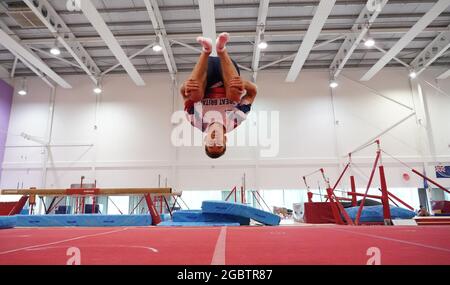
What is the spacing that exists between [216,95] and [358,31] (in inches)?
308

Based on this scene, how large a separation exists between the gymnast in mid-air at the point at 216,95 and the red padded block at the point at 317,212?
199 inches

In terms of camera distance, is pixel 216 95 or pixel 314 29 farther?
pixel 314 29

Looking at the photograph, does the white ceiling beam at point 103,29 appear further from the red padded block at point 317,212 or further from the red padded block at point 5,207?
the red padded block at point 317,212

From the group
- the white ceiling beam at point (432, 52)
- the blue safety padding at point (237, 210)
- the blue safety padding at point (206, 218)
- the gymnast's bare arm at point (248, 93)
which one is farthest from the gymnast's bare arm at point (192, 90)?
the white ceiling beam at point (432, 52)

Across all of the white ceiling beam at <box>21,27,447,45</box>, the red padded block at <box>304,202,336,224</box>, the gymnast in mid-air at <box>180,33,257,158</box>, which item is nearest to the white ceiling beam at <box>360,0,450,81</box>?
the white ceiling beam at <box>21,27,447,45</box>

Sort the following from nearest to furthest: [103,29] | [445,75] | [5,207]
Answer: [5,207], [103,29], [445,75]

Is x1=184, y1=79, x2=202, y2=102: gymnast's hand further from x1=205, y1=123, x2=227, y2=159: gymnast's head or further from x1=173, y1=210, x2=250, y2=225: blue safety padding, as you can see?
x1=173, y1=210, x2=250, y2=225: blue safety padding

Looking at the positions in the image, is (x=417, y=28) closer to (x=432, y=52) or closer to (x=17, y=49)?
Result: (x=432, y=52)

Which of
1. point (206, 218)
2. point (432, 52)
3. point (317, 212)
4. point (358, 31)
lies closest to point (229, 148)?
point (317, 212)

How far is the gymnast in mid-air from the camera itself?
348 centimetres

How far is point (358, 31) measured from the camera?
9773mm

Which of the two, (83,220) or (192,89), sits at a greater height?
(192,89)

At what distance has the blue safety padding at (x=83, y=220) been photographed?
610 centimetres
